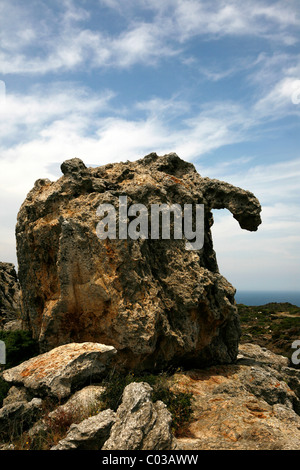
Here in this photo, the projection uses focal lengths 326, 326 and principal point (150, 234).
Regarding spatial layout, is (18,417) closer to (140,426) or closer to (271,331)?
(140,426)

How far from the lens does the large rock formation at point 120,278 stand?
11.6 meters

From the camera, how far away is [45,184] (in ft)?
48.7

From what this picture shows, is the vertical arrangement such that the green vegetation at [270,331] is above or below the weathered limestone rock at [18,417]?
below

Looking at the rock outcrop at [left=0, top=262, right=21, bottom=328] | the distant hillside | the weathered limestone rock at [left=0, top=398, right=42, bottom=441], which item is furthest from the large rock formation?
the distant hillside

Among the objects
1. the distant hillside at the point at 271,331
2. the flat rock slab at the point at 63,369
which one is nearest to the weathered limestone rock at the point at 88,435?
the flat rock slab at the point at 63,369

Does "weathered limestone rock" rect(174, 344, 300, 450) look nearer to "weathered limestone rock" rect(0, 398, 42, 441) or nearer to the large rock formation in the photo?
the large rock formation

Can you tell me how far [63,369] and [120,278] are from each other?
3.55 meters

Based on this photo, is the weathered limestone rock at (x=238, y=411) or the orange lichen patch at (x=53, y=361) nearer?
the weathered limestone rock at (x=238, y=411)

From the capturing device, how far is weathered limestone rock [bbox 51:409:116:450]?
6965mm

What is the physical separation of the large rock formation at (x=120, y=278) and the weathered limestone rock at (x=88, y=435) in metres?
3.75

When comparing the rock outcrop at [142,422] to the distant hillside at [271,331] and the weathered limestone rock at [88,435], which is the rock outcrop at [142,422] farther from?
the distant hillside at [271,331]
